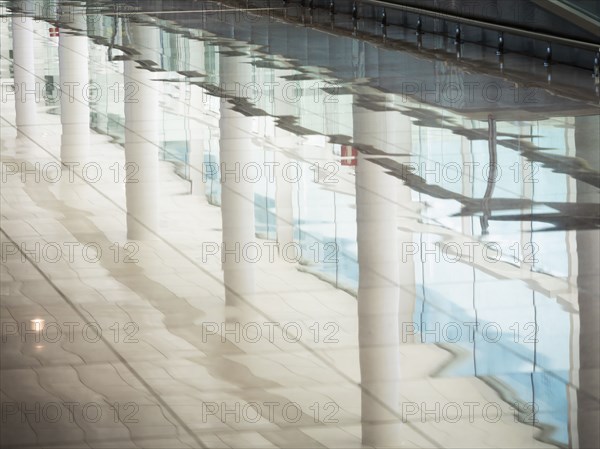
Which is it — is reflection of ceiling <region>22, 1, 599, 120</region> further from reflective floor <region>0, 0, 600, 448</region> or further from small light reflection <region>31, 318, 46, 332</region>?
small light reflection <region>31, 318, 46, 332</region>

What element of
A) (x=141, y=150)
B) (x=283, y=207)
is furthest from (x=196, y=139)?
(x=283, y=207)

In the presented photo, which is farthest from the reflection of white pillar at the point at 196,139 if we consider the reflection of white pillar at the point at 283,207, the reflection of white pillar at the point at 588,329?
the reflection of white pillar at the point at 588,329

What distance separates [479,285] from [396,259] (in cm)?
51

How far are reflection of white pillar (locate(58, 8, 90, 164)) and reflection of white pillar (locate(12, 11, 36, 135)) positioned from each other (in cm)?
28

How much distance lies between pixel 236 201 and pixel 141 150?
197cm

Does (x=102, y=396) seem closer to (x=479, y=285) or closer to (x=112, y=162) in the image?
(x=479, y=285)

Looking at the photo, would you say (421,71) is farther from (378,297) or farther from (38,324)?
(38,324)

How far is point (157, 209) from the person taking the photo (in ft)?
23.6

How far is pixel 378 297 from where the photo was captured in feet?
17.8

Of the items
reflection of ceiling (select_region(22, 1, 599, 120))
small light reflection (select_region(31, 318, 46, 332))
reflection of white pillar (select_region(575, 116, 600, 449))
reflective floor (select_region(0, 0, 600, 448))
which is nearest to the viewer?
reflection of white pillar (select_region(575, 116, 600, 449))

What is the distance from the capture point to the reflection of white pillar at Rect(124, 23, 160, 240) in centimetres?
696

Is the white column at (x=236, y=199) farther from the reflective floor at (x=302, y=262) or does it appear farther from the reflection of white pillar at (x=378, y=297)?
the reflection of white pillar at (x=378, y=297)

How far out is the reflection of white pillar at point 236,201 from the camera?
5.78 metres

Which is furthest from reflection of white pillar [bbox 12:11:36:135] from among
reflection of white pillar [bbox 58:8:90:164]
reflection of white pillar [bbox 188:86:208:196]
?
reflection of white pillar [bbox 188:86:208:196]
